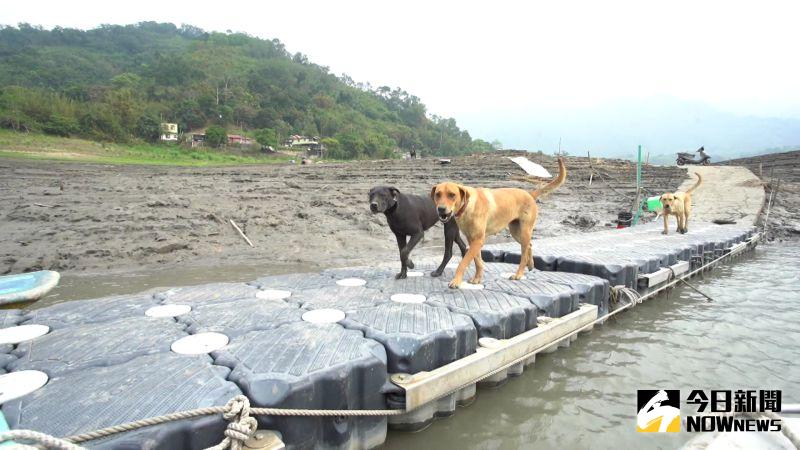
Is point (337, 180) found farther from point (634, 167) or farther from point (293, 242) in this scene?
point (634, 167)

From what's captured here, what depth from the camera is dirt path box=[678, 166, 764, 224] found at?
53.0 ft

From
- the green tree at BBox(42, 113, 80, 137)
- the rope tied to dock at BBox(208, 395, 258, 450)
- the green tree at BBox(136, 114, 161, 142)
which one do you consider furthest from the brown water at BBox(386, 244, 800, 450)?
the green tree at BBox(136, 114, 161, 142)

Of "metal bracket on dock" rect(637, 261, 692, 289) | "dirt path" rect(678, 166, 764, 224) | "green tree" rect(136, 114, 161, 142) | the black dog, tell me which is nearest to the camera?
the black dog

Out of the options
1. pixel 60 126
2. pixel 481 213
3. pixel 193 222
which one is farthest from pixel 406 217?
pixel 60 126

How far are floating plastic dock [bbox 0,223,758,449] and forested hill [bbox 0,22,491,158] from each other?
37.5m

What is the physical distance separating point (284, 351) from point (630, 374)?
11.9ft

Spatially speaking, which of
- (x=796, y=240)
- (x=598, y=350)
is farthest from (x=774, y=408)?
(x=796, y=240)

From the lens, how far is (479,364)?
3234 mm

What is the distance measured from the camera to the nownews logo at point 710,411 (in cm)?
271

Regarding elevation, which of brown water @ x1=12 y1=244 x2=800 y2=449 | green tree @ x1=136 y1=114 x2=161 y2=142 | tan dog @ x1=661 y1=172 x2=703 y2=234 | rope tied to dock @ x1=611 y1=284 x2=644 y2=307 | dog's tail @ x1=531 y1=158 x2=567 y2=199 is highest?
green tree @ x1=136 y1=114 x2=161 y2=142

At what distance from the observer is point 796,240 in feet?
46.8

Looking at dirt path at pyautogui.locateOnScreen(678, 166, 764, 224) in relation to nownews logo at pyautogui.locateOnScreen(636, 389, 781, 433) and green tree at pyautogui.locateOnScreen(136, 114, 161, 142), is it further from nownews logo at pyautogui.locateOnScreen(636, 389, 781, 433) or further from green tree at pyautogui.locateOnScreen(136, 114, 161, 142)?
green tree at pyautogui.locateOnScreen(136, 114, 161, 142)

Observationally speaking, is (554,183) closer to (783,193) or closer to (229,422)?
(229,422)

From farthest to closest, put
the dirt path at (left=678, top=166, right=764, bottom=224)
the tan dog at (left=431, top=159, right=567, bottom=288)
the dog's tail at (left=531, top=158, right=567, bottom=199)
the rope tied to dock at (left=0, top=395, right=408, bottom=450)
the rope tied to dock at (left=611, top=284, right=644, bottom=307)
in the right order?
1. the dirt path at (left=678, top=166, right=764, bottom=224)
2. the rope tied to dock at (left=611, top=284, right=644, bottom=307)
3. the dog's tail at (left=531, top=158, right=567, bottom=199)
4. the tan dog at (left=431, top=159, right=567, bottom=288)
5. the rope tied to dock at (left=0, top=395, right=408, bottom=450)
